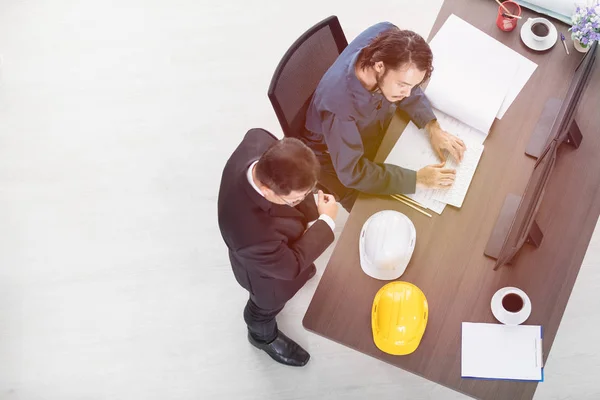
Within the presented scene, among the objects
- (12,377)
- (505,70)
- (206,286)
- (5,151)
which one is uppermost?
(505,70)

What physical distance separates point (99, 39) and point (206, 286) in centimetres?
141

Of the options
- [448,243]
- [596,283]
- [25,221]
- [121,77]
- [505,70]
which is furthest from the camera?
[121,77]

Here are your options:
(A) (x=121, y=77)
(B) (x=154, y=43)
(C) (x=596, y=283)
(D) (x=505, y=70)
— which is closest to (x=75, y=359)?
(A) (x=121, y=77)

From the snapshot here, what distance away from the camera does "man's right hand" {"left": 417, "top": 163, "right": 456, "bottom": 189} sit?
1.69m

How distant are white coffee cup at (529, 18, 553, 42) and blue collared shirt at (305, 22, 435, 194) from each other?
45 centimetres

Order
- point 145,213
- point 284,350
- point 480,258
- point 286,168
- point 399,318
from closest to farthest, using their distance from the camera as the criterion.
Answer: point 286,168
point 399,318
point 480,258
point 284,350
point 145,213

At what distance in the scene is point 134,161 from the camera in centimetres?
274

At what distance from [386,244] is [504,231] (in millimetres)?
361

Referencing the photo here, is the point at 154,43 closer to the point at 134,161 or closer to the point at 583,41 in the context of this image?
the point at 134,161

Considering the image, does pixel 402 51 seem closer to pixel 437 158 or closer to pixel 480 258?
pixel 437 158

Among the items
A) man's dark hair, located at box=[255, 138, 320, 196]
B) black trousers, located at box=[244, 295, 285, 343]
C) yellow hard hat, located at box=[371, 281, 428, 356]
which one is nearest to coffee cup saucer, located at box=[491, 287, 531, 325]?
yellow hard hat, located at box=[371, 281, 428, 356]

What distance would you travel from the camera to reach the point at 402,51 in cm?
160

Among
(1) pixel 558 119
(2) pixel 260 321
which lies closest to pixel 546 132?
(1) pixel 558 119

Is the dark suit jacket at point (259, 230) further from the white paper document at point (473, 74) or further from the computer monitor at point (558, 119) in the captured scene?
the computer monitor at point (558, 119)
